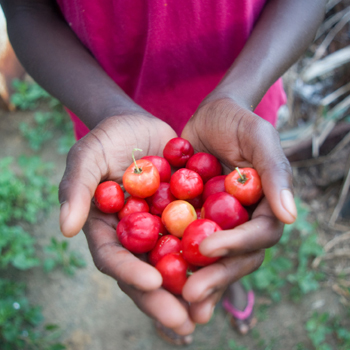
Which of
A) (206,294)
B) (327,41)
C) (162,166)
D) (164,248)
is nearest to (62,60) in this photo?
(162,166)

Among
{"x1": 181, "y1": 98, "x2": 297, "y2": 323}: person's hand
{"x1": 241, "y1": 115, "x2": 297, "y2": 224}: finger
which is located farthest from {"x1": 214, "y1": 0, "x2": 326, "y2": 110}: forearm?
{"x1": 241, "y1": 115, "x2": 297, "y2": 224}: finger

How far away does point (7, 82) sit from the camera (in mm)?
5508

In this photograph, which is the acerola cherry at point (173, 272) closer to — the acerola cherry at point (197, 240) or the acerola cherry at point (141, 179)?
the acerola cherry at point (197, 240)

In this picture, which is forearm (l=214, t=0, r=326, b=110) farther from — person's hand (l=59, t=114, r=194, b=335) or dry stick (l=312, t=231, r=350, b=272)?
dry stick (l=312, t=231, r=350, b=272)

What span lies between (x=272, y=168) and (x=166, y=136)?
3.10ft

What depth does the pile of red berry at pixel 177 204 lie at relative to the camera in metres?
1.76

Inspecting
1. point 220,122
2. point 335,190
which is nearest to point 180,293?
point 220,122

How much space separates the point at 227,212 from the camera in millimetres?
1830

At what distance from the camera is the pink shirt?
213 cm

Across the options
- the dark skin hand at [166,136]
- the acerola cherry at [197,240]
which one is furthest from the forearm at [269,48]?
the acerola cherry at [197,240]

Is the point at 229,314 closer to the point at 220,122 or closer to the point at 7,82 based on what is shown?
the point at 220,122

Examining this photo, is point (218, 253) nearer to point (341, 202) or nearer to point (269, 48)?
point (269, 48)

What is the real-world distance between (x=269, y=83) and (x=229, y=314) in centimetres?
231

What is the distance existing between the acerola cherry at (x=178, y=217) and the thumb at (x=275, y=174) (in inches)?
18.5
